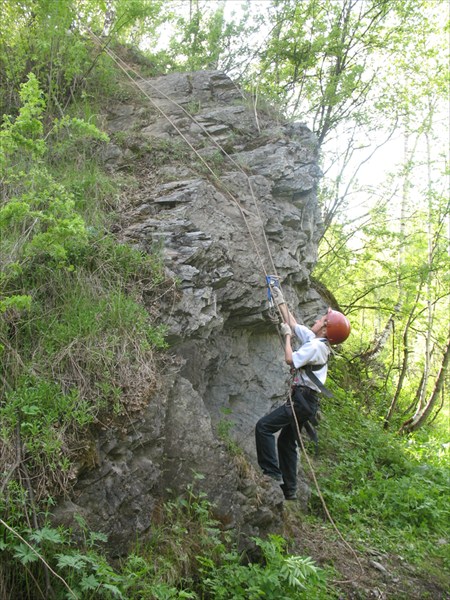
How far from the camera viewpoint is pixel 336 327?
5492 mm

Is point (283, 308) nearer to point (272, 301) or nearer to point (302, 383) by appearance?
point (272, 301)

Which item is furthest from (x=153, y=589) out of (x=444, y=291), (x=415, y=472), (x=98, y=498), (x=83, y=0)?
(x=444, y=291)

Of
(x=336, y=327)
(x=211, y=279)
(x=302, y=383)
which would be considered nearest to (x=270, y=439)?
(x=302, y=383)

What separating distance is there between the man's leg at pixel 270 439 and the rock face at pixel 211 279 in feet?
0.46

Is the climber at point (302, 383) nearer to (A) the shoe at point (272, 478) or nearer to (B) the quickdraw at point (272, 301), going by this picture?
(A) the shoe at point (272, 478)

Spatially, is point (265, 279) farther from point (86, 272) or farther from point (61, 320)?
point (61, 320)

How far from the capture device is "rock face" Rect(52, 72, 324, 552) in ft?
13.6

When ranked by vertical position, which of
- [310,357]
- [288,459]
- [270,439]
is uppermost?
Result: [310,357]

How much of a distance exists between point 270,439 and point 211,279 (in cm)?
179

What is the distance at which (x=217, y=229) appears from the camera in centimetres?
618

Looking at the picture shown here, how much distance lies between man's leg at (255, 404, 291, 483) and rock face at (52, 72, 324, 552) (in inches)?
5.6

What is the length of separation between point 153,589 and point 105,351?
5.69ft

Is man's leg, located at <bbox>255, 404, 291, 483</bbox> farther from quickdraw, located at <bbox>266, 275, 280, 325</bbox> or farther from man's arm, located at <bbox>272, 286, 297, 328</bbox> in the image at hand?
quickdraw, located at <bbox>266, 275, 280, 325</bbox>

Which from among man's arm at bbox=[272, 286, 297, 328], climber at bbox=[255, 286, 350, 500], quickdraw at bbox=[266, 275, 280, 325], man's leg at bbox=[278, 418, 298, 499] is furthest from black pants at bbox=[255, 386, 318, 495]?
quickdraw at bbox=[266, 275, 280, 325]
